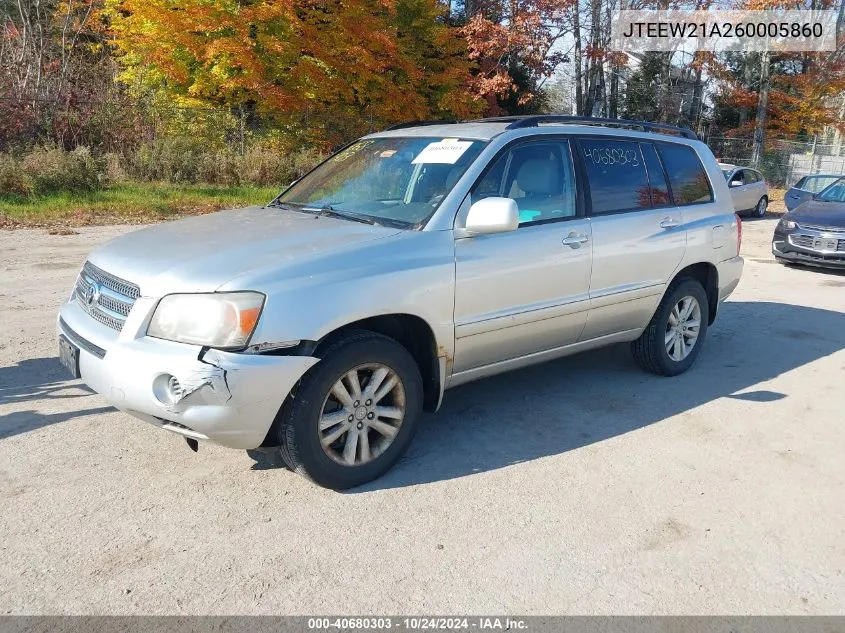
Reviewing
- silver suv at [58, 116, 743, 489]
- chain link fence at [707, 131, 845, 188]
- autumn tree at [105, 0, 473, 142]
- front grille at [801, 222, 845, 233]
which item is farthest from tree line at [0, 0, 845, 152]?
silver suv at [58, 116, 743, 489]

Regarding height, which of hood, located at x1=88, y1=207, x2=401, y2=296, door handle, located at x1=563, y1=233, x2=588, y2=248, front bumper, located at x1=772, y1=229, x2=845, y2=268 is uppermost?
hood, located at x1=88, y1=207, x2=401, y2=296

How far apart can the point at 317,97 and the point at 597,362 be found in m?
17.2

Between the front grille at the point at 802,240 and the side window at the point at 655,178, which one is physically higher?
the side window at the point at 655,178

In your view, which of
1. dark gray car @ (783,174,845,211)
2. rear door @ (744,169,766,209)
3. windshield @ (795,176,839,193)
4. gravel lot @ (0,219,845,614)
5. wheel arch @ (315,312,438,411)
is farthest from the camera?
rear door @ (744,169,766,209)

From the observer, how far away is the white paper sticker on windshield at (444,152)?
4.38 m

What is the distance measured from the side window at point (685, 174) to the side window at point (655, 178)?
85 millimetres

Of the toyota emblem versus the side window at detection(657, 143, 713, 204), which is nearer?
the toyota emblem

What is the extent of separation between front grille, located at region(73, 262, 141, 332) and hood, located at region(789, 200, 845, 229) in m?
10.6

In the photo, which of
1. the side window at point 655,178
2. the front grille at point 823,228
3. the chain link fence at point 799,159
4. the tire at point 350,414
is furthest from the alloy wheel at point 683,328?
the chain link fence at point 799,159

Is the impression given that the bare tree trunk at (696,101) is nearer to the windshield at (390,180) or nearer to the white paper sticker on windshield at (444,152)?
the windshield at (390,180)

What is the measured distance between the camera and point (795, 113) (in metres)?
30.6

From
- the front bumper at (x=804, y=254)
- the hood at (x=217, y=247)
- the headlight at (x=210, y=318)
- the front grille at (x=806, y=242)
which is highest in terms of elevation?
the hood at (x=217, y=247)

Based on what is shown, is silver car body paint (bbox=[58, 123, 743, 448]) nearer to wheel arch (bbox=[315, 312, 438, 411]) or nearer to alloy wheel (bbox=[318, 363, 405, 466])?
wheel arch (bbox=[315, 312, 438, 411])

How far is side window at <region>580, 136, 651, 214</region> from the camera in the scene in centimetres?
491
